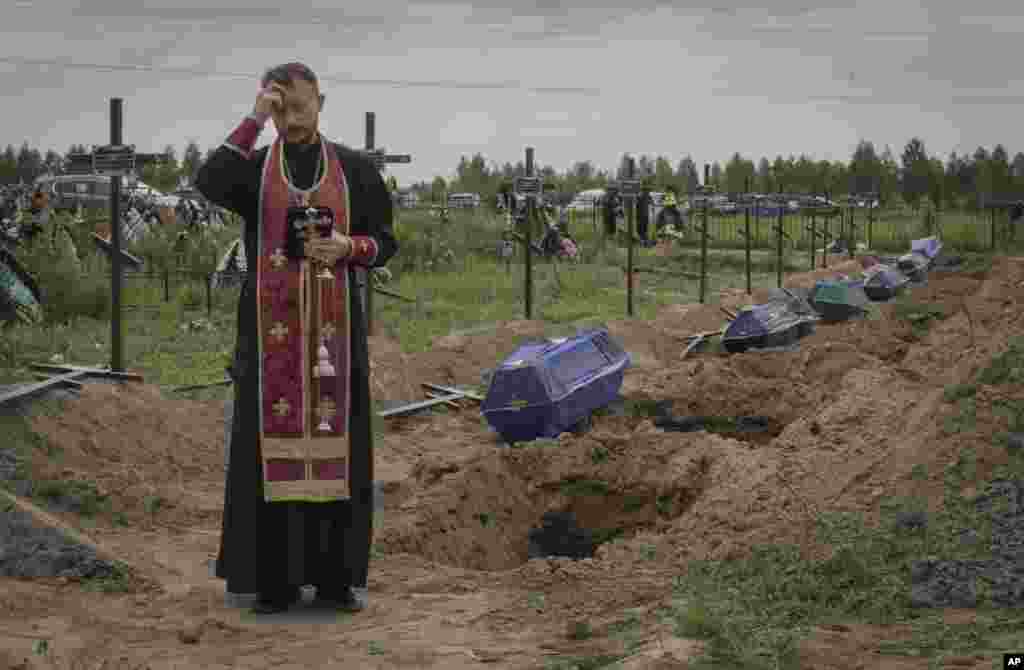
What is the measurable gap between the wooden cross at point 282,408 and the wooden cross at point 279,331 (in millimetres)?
295

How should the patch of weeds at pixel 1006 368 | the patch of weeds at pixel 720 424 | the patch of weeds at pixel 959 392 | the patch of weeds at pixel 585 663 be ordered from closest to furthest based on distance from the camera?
the patch of weeds at pixel 585 663, the patch of weeds at pixel 1006 368, the patch of weeds at pixel 959 392, the patch of weeds at pixel 720 424

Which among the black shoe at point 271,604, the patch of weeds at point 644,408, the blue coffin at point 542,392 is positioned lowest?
the black shoe at point 271,604

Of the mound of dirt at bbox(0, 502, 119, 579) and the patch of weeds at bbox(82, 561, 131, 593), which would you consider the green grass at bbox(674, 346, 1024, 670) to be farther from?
the mound of dirt at bbox(0, 502, 119, 579)

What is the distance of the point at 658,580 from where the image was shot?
7.48 meters

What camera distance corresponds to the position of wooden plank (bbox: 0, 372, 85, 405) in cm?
985

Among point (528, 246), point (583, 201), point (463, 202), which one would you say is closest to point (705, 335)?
point (528, 246)

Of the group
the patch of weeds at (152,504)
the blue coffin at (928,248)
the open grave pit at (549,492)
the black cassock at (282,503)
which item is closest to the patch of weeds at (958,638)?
the black cassock at (282,503)

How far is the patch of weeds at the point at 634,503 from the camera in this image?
34.3ft

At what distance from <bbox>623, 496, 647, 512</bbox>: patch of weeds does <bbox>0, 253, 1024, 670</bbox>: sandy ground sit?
39 millimetres

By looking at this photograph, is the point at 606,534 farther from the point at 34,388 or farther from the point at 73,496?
the point at 34,388

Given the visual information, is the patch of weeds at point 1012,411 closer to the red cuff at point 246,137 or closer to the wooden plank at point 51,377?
the red cuff at point 246,137

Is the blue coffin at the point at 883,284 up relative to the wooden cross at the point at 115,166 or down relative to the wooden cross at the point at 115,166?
down

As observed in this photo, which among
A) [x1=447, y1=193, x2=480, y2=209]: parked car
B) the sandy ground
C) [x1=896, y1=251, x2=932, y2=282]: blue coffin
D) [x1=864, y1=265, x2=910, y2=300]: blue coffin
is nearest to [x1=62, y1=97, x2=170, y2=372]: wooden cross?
the sandy ground

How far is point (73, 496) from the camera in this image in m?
9.05
